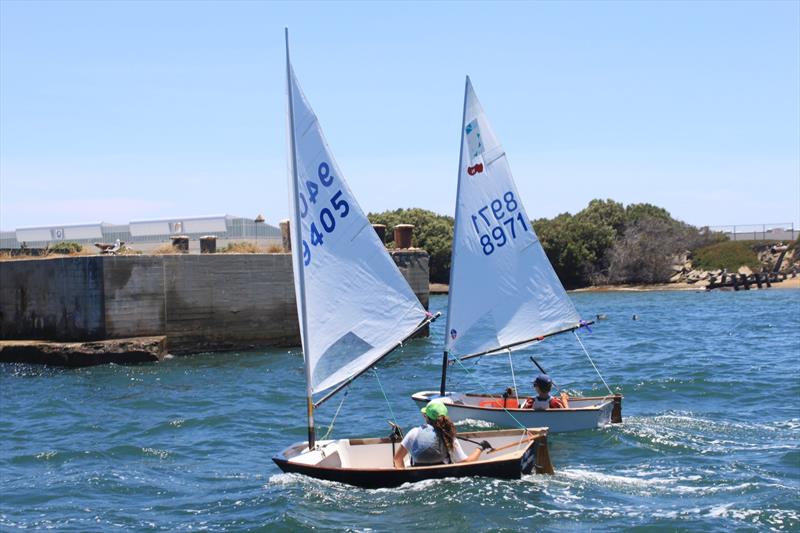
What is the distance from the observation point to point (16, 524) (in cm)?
1167

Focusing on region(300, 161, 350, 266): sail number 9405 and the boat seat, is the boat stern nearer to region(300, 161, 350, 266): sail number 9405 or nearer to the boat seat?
the boat seat

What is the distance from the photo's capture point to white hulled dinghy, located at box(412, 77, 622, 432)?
17.2 metres

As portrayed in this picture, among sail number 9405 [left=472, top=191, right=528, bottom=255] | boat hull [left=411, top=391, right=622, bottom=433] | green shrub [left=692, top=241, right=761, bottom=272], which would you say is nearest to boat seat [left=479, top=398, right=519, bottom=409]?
boat hull [left=411, top=391, right=622, bottom=433]

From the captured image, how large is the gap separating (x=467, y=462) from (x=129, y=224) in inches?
1486

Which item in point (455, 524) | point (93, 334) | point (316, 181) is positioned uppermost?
point (316, 181)

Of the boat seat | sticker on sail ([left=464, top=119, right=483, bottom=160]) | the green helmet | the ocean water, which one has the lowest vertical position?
the ocean water

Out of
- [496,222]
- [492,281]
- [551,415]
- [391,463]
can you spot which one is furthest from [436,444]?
[496,222]

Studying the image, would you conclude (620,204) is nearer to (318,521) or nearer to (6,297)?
(6,297)

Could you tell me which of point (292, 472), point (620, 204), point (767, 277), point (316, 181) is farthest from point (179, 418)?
point (620, 204)

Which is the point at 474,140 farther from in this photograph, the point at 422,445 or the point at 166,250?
the point at 166,250

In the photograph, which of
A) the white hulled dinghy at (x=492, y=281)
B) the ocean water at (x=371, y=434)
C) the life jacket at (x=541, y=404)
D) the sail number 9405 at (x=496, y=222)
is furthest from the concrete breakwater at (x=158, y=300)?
the life jacket at (x=541, y=404)

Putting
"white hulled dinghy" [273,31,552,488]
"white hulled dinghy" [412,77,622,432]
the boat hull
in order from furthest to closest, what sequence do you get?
"white hulled dinghy" [412,77,622,432] < the boat hull < "white hulled dinghy" [273,31,552,488]

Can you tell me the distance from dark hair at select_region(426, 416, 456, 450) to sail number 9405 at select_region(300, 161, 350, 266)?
2.91 m

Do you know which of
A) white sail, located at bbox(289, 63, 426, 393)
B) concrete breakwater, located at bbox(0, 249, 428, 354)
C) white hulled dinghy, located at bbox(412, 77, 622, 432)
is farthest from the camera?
concrete breakwater, located at bbox(0, 249, 428, 354)
